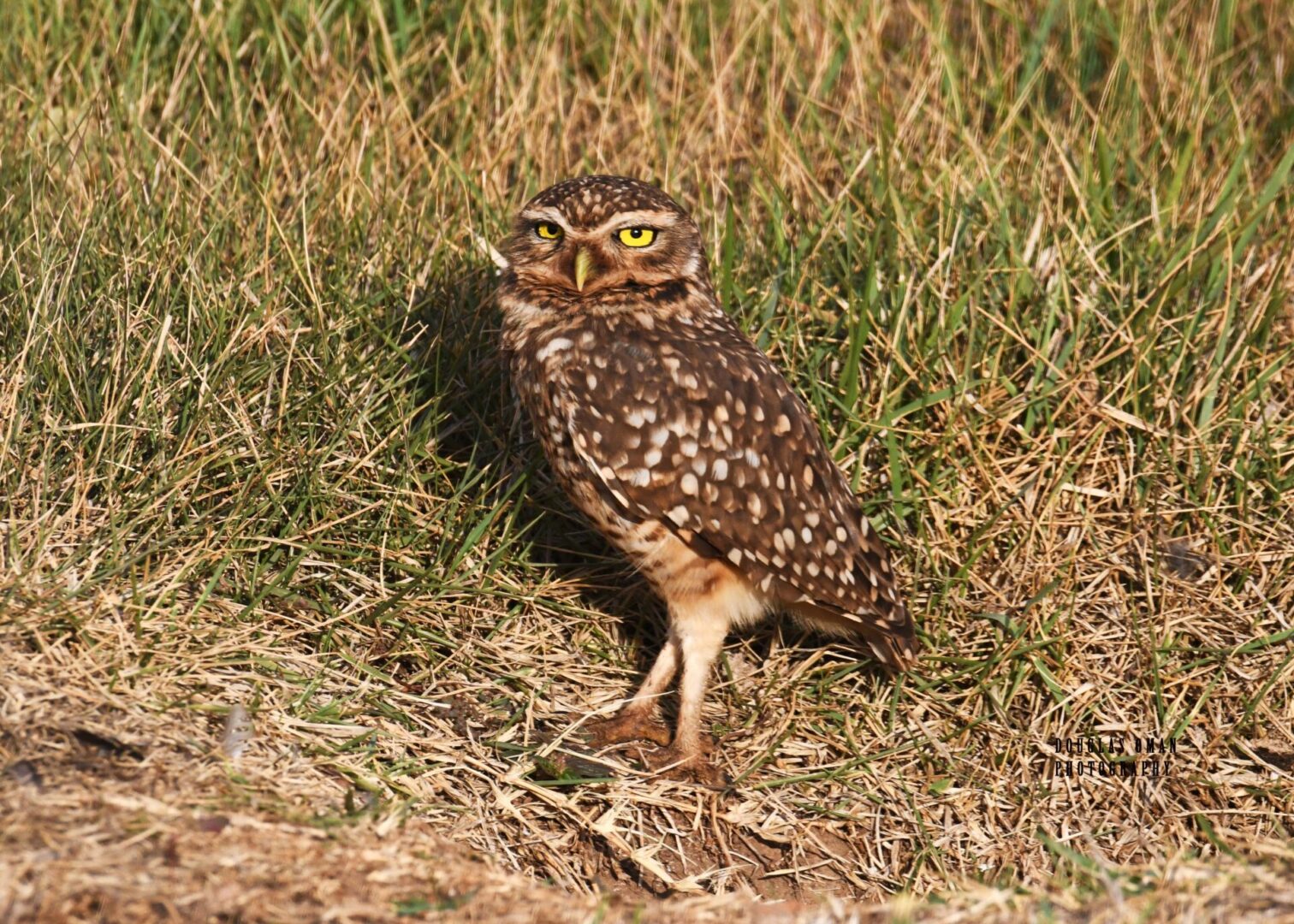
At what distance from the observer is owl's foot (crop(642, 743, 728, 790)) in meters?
3.12

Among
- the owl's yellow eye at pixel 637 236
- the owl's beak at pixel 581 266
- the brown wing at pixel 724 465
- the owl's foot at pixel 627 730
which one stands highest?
the owl's yellow eye at pixel 637 236

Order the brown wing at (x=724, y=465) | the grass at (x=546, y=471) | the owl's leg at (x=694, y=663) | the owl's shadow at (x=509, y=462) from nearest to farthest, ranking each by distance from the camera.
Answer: the grass at (x=546, y=471), the brown wing at (x=724, y=465), the owl's leg at (x=694, y=663), the owl's shadow at (x=509, y=462)

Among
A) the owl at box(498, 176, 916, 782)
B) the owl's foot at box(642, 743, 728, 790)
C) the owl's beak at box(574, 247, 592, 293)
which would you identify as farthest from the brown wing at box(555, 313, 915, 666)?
the owl's foot at box(642, 743, 728, 790)

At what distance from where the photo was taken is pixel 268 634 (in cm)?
298

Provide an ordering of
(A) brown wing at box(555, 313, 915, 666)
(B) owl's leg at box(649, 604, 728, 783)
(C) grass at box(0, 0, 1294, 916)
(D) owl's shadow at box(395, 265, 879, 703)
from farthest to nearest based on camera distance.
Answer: (D) owl's shadow at box(395, 265, 879, 703), (B) owl's leg at box(649, 604, 728, 783), (A) brown wing at box(555, 313, 915, 666), (C) grass at box(0, 0, 1294, 916)

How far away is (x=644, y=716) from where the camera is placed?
3283 millimetres

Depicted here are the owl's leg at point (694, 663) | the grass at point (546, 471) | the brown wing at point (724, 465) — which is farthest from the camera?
the owl's leg at point (694, 663)

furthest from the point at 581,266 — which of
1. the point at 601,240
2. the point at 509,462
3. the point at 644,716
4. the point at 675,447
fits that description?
the point at 644,716

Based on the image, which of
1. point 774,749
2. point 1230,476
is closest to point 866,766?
point 774,749

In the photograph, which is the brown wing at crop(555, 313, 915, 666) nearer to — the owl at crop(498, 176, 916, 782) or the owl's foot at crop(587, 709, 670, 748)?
→ the owl at crop(498, 176, 916, 782)

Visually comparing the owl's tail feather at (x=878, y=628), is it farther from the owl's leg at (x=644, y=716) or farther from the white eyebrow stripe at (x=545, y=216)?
the white eyebrow stripe at (x=545, y=216)

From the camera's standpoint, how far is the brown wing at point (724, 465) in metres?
3.07

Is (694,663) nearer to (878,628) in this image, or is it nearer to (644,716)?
(644,716)

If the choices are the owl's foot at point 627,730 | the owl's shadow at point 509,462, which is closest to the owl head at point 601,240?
the owl's shadow at point 509,462
